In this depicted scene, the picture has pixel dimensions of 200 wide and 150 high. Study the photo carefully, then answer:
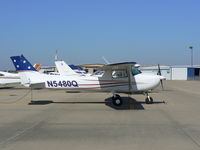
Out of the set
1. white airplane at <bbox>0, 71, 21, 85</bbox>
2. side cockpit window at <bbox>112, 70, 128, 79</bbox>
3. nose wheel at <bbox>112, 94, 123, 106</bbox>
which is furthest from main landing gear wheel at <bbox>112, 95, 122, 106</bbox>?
white airplane at <bbox>0, 71, 21, 85</bbox>

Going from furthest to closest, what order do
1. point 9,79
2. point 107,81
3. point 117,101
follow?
point 9,79
point 107,81
point 117,101

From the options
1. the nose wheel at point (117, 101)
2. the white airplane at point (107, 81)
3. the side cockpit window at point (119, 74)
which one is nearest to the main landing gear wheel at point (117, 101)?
the nose wheel at point (117, 101)

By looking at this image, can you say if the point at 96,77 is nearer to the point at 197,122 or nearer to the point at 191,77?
the point at 197,122

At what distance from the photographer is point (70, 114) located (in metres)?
9.29

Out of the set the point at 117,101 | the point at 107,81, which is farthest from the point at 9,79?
the point at 117,101

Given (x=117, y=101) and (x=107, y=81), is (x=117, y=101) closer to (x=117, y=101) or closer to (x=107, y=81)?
(x=117, y=101)

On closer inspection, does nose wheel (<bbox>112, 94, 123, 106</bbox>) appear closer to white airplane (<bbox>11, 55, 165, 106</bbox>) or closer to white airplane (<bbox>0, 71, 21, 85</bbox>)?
white airplane (<bbox>11, 55, 165, 106</bbox>)

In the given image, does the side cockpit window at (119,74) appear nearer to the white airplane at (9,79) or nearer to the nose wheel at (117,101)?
the nose wheel at (117,101)

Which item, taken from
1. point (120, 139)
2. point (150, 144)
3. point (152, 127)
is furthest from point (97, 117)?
point (150, 144)

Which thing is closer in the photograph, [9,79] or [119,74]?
[119,74]

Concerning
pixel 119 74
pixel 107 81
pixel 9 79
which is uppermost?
pixel 119 74

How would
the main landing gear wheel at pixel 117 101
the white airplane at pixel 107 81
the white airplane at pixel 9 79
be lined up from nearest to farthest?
the main landing gear wheel at pixel 117 101 → the white airplane at pixel 107 81 → the white airplane at pixel 9 79

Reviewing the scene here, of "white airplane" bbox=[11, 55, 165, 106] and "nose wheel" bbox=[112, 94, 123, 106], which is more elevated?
"white airplane" bbox=[11, 55, 165, 106]

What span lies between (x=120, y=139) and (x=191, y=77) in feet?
182
